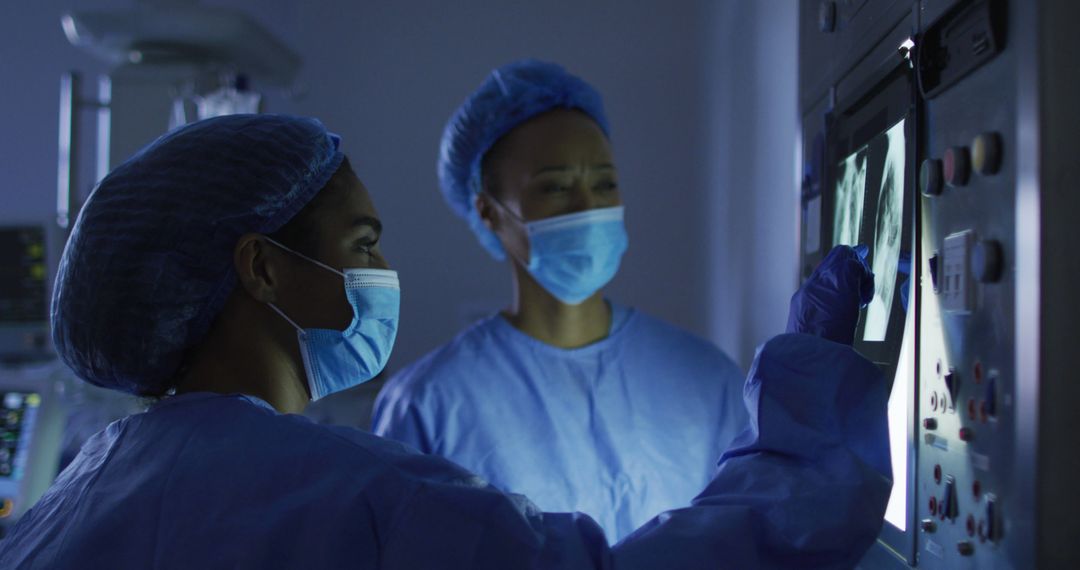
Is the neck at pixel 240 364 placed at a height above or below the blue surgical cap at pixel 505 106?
below

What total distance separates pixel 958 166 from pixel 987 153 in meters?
0.05

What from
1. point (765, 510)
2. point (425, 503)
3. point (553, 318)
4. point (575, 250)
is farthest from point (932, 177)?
point (553, 318)

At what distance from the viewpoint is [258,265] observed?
970mm

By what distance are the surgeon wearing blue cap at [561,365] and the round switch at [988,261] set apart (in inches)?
37.2

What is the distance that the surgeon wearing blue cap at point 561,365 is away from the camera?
1.56 m

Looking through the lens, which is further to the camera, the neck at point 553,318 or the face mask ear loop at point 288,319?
the neck at point 553,318

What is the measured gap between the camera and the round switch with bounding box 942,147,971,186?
2.34ft

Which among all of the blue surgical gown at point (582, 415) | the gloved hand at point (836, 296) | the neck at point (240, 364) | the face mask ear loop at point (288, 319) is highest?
the gloved hand at point (836, 296)

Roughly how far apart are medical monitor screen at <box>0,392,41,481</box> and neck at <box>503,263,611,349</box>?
4.28ft

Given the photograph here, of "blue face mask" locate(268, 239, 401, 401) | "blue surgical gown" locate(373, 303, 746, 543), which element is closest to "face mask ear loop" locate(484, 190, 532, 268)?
"blue surgical gown" locate(373, 303, 746, 543)

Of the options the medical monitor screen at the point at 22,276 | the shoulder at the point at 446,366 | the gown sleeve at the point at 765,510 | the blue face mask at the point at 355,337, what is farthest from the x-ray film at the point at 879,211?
the medical monitor screen at the point at 22,276

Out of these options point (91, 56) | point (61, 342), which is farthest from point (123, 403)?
point (61, 342)

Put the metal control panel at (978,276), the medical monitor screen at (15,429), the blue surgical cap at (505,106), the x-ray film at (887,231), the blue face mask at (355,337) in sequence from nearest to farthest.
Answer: the metal control panel at (978,276)
the x-ray film at (887,231)
the blue face mask at (355,337)
the blue surgical cap at (505,106)
the medical monitor screen at (15,429)

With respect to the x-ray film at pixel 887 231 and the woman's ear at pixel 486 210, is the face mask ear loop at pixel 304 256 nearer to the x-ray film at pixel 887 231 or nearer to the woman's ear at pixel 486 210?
the x-ray film at pixel 887 231
